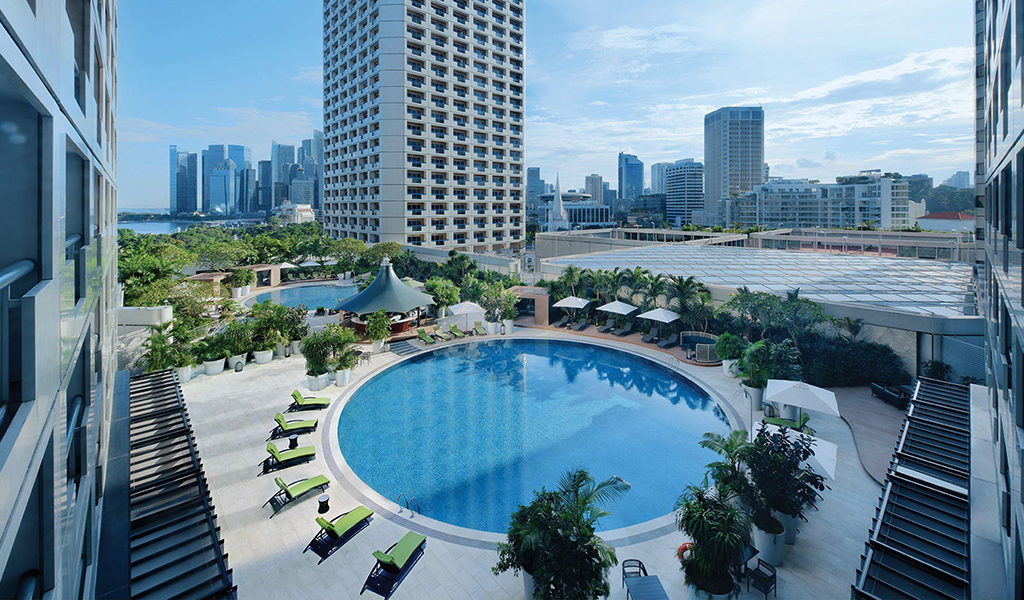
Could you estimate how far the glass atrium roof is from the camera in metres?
18.5

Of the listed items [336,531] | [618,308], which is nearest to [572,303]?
[618,308]

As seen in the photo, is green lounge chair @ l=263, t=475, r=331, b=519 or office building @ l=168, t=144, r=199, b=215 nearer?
green lounge chair @ l=263, t=475, r=331, b=519

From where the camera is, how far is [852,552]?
8.76 m

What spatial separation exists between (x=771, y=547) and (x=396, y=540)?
6.85 metres

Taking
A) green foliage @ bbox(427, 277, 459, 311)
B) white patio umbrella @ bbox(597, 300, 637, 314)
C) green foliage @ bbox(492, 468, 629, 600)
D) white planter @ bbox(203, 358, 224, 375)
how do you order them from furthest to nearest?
green foliage @ bbox(427, 277, 459, 311), white patio umbrella @ bbox(597, 300, 637, 314), white planter @ bbox(203, 358, 224, 375), green foliage @ bbox(492, 468, 629, 600)

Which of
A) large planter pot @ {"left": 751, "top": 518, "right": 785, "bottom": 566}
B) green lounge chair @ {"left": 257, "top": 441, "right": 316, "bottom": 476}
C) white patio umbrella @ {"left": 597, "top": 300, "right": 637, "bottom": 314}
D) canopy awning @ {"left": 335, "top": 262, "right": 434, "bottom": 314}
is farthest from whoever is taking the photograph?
white patio umbrella @ {"left": 597, "top": 300, "right": 637, "bottom": 314}

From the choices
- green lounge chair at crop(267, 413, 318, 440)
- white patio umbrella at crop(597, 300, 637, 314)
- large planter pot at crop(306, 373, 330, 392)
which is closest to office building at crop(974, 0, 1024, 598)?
white patio umbrella at crop(597, 300, 637, 314)

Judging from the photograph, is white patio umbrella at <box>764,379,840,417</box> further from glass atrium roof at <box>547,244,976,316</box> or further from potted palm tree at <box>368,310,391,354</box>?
potted palm tree at <box>368,310,391,354</box>

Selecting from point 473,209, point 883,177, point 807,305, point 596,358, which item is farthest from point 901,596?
point 883,177

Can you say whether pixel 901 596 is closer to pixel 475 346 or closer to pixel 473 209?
pixel 475 346

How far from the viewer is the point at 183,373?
17641 millimetres

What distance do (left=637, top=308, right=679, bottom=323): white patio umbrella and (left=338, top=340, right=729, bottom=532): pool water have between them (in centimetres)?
207

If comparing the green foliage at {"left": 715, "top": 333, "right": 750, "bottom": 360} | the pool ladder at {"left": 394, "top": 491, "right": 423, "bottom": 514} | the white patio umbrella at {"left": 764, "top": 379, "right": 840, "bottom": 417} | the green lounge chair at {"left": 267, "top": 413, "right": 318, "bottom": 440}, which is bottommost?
the pool ladder at {"left": 394, "top": 491, "right": 423, "bottom": 514}

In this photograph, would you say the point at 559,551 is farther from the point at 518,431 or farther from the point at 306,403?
the point at 306,403
